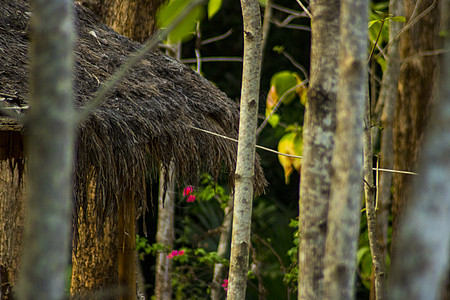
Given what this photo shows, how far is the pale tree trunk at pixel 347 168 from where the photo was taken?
3.21ft

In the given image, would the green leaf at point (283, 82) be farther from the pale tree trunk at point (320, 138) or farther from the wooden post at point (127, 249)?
the pale tree trunk at point (320, 138)

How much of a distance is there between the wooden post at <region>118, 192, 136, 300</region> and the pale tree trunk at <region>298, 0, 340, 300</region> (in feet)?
6.90

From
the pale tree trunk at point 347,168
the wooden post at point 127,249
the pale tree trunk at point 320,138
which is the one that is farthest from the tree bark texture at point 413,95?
the pale tree trunk at point 347,168

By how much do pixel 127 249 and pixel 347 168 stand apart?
2.57 metres

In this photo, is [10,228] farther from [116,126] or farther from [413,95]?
[413,95]

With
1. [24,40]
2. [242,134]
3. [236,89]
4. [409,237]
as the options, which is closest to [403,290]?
[409,237]

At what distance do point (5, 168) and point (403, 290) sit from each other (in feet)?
12.8

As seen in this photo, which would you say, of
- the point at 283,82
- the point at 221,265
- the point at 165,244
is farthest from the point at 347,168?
the point at 221,265

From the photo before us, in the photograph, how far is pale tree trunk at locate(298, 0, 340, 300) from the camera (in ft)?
3.98

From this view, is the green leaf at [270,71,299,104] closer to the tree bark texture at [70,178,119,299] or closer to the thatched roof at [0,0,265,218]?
the thatched roof at [0,0,265,218]

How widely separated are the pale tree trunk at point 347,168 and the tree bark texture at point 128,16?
3257 millimetres

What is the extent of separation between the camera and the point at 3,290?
407cm

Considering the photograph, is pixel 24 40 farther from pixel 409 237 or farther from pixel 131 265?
pixel 409 237

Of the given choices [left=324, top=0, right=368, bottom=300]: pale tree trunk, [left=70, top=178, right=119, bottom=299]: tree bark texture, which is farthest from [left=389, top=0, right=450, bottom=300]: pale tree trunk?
[left=70, top=178, right=119, bottom=299]: tree bark texture
